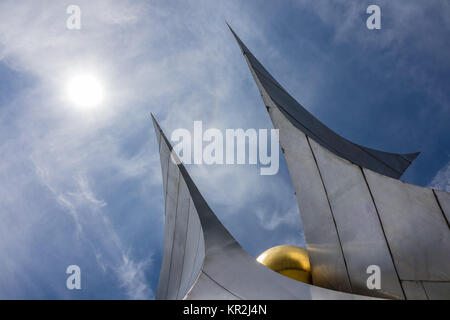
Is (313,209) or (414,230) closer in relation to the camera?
(414,230)

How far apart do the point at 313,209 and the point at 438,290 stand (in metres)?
2.99

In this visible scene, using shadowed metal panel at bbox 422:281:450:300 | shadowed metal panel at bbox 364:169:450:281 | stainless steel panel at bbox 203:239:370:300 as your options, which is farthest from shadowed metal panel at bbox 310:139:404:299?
stainless steel panel at bbox 203:239:370:300

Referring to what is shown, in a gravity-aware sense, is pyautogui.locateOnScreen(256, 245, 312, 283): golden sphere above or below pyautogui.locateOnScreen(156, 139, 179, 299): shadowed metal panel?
below

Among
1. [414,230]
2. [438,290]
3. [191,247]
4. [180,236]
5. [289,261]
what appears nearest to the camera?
[438,290]

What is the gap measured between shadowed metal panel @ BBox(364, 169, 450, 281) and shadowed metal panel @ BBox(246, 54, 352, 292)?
4.06 feet

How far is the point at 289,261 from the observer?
8242mm

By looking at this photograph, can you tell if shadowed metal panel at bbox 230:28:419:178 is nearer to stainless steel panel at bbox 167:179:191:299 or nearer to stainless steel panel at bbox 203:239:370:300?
stainless steel panel at bbox 167:179:191:299

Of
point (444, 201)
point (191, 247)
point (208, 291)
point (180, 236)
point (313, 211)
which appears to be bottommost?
point (208, 291)

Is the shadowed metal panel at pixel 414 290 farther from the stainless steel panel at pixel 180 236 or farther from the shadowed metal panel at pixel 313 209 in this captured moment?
the stainless steel panel at pixel 180 236

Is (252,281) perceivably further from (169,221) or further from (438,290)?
(169,221)

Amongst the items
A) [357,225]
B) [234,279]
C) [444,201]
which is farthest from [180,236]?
[444,201]

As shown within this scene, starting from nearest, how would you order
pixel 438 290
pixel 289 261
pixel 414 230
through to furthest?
pixel 438 290 < pixel 414 230 < pixel 289 261

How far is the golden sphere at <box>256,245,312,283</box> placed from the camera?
313 inches
